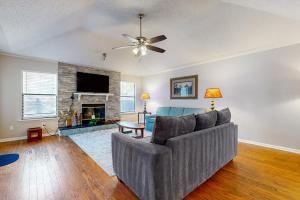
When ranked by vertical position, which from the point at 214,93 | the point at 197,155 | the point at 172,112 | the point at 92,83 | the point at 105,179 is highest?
the point at 92,83

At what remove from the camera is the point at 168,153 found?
1557 mm

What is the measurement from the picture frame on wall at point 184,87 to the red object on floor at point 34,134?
4885 mm

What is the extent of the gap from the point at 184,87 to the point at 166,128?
437 centimetres

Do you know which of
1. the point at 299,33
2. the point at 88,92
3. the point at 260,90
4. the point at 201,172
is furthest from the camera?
the point at 88,92

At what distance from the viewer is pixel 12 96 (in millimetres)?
4441

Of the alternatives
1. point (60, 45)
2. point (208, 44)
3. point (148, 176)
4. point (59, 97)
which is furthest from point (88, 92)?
point (148, 176)

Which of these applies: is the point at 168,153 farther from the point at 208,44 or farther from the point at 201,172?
the point at 208,44

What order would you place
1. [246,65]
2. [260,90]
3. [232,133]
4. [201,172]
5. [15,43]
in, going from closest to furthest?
[201,172] → [232,133] → [15,43] → [260,90] → [246,65]

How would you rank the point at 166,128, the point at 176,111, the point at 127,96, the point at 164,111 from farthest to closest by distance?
the point at 127,96 < the point at 164,111 < the point at 176,111 < the point at 166,128

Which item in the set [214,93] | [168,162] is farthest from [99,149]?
[214,93]

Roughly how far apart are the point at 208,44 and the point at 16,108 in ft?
19.7

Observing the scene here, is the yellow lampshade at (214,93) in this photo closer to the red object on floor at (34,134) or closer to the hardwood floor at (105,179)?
the hardwood floor at (105,179)

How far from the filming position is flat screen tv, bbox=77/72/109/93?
575cm

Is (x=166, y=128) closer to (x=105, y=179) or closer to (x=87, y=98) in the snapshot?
(x=105, y=179)
